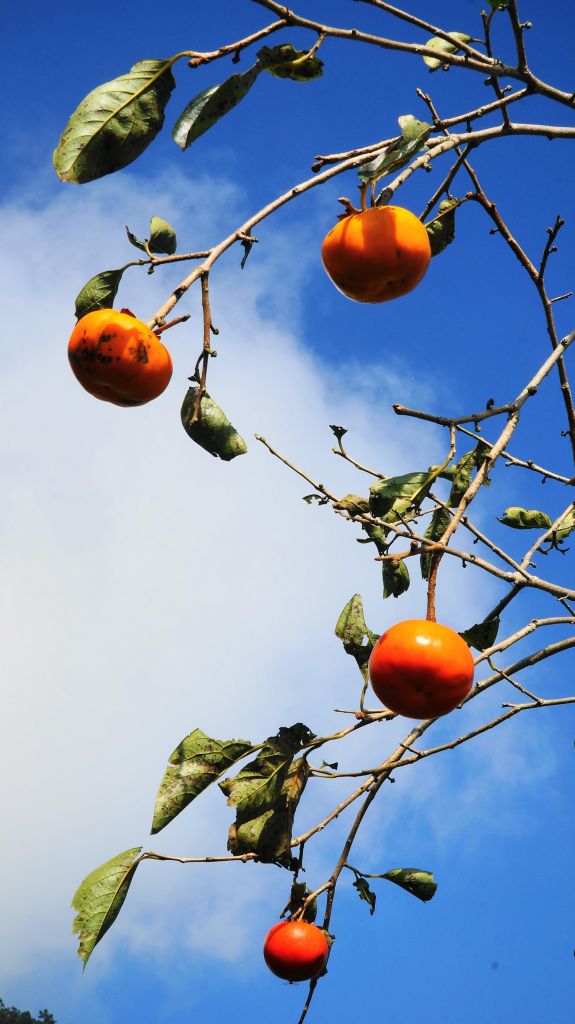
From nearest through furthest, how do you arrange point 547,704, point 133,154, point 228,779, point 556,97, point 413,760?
point 133,154 → point 556,97 → point 228,779 → point 413,760 → point 547,704

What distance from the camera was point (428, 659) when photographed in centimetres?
204

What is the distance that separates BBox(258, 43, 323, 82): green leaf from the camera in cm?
221

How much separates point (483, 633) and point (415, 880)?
3.36ft

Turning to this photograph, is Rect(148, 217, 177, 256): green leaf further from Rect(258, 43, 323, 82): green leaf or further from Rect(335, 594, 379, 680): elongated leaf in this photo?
Rect(335, 594, 379, 680): elongated leaf

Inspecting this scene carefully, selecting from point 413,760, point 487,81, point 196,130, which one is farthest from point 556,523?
point 196,130

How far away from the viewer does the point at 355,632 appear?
3.41 m

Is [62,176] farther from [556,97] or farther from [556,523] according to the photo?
[556,523]

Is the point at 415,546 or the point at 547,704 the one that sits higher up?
the point at 547,704

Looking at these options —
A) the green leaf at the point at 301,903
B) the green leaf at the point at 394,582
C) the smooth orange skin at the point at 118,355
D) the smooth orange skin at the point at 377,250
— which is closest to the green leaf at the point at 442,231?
the smooth orange skin at the point at 377,250

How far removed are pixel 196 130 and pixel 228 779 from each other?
6.35 ft

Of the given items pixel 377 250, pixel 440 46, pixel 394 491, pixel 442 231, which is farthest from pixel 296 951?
pixel 440 46

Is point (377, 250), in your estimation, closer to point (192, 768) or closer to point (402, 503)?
point (402, 503)

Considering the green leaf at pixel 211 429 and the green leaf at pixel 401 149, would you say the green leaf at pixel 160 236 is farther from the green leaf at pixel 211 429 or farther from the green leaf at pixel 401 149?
the green leaf at pixel 401 149

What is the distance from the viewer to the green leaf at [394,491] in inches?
96.5
